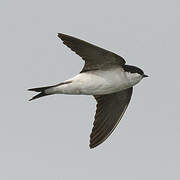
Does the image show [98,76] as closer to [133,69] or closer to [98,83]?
[98,83]

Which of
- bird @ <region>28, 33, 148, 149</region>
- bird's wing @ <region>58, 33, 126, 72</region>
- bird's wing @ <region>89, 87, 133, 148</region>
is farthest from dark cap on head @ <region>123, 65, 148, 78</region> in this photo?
bird's wing @ <region>89, 87, 133, 148</region>

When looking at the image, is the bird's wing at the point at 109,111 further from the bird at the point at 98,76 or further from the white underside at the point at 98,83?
the white underside at the point at 98,83

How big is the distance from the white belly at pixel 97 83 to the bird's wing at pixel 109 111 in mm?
916

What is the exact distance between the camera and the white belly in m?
10.3

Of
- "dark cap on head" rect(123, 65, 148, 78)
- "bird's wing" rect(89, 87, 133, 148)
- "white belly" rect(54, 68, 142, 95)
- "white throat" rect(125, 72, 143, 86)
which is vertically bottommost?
"bird's wing" rect(89, 87, 133, 148)

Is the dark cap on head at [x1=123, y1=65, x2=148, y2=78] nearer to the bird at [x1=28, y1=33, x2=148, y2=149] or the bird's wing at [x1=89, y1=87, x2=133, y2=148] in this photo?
the bird at [x1=28, y1=33, x2=148, y2=149]

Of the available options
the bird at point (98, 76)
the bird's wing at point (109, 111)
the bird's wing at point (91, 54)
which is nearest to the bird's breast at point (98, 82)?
the bird at point (98, 76)

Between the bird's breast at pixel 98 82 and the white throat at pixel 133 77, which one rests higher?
the white throat at pixel 133 77

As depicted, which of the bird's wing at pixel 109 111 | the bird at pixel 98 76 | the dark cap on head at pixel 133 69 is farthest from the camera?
the bird's wing at pixel 109 111

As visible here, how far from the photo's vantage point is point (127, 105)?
11.5m

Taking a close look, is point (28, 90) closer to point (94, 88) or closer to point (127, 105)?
point (94, 88)

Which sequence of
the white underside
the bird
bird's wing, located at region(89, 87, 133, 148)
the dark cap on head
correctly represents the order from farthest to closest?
bird's wing, located at region(89, 87, 133, 148) < the dark cap on head < the white underside < the bird

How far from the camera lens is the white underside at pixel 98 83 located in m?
10.3

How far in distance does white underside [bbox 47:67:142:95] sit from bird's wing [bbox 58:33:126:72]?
0.13m
